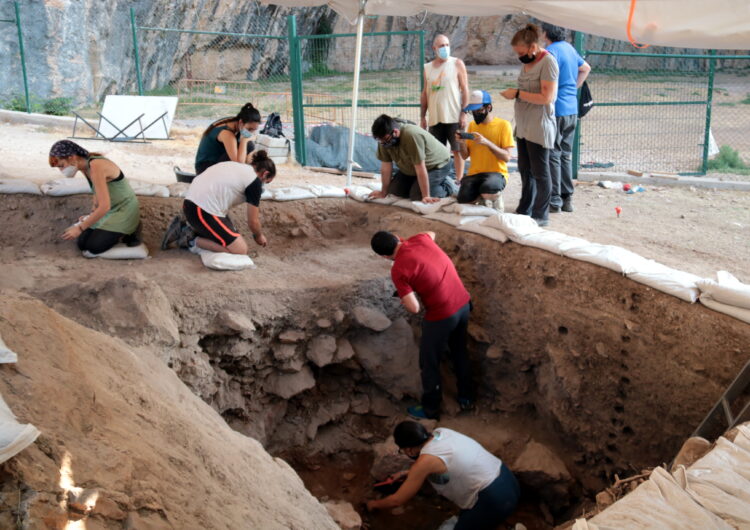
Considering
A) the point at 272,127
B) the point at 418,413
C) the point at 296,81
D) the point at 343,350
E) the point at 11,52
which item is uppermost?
the point at 11,52

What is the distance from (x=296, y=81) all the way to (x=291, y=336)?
16.7ft

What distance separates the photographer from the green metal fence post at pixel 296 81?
941 centimetres

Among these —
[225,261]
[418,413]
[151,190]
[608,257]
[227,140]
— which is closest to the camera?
[608,257]

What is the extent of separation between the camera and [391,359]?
591 cm

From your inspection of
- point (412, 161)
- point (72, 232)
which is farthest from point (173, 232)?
point (412, 161)

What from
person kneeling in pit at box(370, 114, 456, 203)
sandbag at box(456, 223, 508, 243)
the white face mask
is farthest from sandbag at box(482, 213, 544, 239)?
the white face mask

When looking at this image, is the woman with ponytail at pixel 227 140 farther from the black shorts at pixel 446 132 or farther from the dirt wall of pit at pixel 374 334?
the black shorts at pixel 446 132

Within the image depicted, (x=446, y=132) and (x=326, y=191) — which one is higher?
(x=446, y=132)

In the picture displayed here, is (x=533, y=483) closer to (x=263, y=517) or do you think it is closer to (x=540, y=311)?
(x=540, y=311)

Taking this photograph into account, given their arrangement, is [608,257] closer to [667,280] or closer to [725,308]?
[667,280]

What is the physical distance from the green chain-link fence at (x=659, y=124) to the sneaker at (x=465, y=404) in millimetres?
4580

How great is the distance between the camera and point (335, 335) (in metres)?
5.79

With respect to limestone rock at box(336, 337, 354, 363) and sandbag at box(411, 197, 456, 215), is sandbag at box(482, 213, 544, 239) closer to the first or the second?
sandbag at box(411, 197, 456, 215)

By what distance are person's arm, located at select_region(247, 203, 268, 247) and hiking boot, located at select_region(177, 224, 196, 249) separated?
1.82 feet
